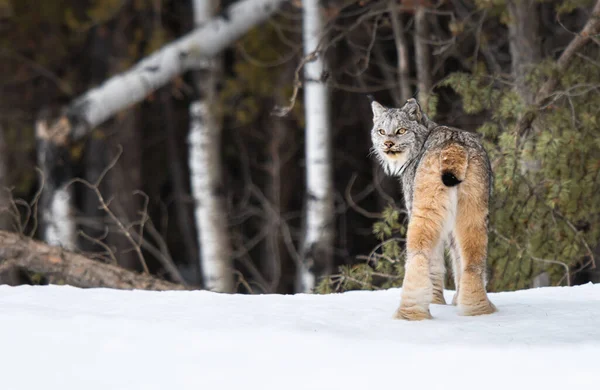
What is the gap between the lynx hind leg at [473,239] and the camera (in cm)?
489

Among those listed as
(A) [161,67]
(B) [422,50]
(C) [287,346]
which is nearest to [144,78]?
(A) [161,67]

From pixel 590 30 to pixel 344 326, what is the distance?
11.5ft

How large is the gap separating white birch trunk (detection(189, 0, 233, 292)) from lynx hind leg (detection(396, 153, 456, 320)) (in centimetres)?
580

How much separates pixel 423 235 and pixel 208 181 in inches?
236

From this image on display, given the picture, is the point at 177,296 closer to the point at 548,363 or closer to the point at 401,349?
the point at 401,349

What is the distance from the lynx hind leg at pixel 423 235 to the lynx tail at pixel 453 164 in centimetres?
6

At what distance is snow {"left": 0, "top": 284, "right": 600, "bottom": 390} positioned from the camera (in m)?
3.96

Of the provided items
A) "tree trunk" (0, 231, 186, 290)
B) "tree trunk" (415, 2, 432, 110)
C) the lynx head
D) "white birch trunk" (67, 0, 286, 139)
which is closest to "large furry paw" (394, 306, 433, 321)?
the lynx head

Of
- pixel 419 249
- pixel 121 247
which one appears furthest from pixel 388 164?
pixel 121 247

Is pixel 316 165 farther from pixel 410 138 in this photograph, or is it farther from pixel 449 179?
pixel 449 179

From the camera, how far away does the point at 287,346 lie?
4.30 metres

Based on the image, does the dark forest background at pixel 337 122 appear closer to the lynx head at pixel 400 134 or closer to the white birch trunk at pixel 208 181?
the white birch trunk at pixel 208 181

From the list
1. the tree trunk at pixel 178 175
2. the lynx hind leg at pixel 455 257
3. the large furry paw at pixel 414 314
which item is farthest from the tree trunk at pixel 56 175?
the large furry paw at pixel 414 314

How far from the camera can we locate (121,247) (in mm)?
14547
